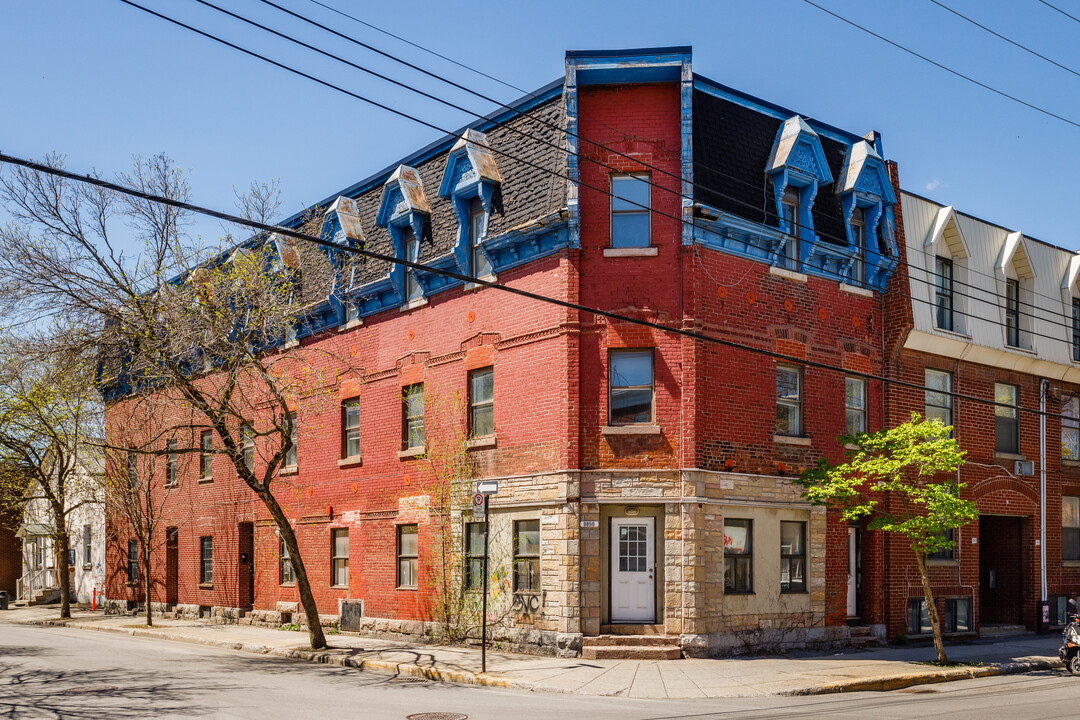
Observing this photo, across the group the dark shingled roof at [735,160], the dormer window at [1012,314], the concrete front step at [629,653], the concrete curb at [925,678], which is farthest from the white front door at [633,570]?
the dormer window at [1012,314]

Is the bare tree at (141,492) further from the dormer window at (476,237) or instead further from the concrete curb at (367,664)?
the dormer window at (476,237)

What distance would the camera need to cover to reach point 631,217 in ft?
65.0

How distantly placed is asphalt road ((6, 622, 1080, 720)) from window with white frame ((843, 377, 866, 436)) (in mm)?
6223

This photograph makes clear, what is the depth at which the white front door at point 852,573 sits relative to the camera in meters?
22.2

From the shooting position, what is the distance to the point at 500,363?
2097 cm

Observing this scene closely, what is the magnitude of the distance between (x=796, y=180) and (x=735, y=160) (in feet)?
5.09

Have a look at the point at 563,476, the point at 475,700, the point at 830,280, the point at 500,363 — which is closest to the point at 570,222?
the point at 500,363

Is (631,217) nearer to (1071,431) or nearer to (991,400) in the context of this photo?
(991,400)

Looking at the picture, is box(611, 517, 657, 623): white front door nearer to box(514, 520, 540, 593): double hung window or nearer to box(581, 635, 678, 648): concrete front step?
box(581, 635, 678, 648): concrete front step

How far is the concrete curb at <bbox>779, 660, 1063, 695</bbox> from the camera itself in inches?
612

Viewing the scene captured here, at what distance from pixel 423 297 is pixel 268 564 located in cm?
1022

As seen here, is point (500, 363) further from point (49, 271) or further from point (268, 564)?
point (268, 564)

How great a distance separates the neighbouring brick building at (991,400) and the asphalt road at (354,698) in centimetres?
544

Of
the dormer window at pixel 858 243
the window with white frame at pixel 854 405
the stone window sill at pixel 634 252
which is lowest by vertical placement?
the window with white frame at pixel 854 405
